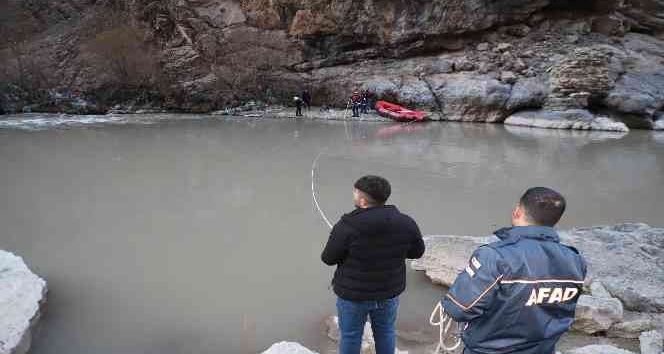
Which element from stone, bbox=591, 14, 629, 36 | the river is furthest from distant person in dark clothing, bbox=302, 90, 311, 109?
stone, bbox=591, 14, 629, 36

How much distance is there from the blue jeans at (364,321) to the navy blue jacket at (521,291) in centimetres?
71

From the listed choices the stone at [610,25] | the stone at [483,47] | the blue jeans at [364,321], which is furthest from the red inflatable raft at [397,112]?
the blue jeans at [364,321]

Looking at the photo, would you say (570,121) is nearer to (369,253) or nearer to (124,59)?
(369,253)

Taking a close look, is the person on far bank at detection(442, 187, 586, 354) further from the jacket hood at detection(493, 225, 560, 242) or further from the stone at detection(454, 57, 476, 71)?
the stone at detection(454, 57, 476, 71)

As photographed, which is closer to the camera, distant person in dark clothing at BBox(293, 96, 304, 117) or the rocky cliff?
the rocky cliff

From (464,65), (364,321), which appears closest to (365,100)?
(464,65)

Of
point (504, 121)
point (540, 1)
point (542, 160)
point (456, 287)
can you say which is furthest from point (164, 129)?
point (540, 1)

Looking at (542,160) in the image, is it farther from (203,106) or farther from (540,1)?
(203,106)

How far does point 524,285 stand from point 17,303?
3521 millimetres

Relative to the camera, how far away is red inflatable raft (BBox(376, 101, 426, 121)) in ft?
57.7

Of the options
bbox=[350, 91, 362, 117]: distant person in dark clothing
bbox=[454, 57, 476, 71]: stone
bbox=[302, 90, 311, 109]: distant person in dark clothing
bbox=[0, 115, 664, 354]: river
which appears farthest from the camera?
bbox=[302, 90, 311, 109]: distant person in dark clothing

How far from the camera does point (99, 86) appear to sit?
2047 cm

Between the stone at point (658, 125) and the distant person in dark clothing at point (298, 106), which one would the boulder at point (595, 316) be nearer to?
the stone at point (658, 125)

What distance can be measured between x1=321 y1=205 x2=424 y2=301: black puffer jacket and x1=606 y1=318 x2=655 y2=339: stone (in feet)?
6.50
